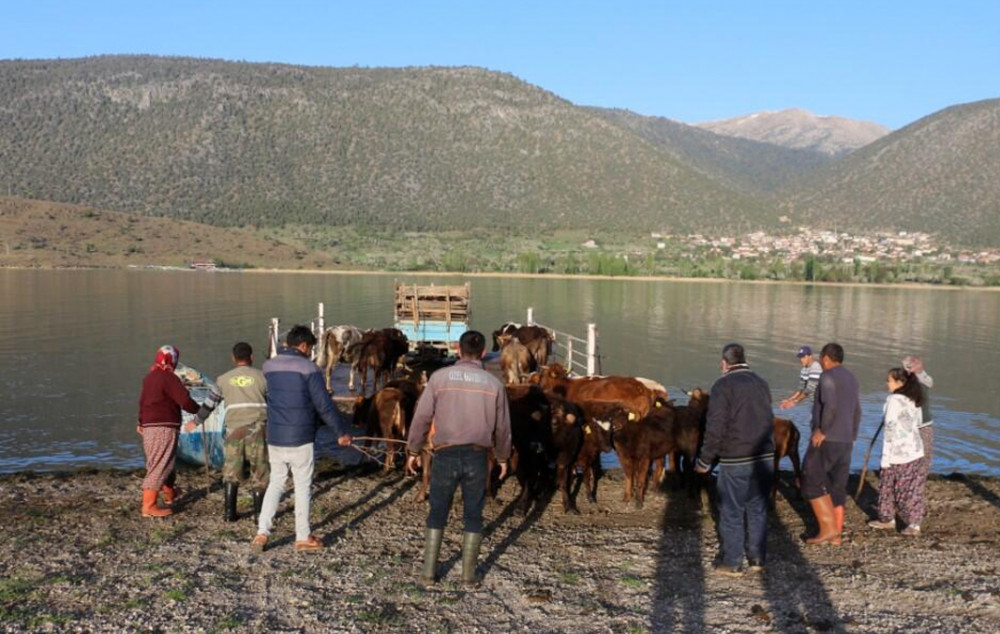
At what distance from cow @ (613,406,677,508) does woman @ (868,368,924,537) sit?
→ 2267 millimetres

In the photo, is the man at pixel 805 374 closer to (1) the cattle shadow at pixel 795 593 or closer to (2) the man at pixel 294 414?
(1) the cattle shadow at pixel 795 593

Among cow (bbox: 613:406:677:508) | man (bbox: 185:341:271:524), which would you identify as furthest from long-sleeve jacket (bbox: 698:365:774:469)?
man (bbox: 185:341:271:524)

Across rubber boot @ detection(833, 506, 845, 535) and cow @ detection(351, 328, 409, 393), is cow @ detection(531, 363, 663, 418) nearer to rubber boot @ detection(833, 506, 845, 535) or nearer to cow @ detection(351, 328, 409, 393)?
rubber boot @ detection(833, 506, 845, 535)

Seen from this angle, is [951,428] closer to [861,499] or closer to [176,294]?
[861,499]

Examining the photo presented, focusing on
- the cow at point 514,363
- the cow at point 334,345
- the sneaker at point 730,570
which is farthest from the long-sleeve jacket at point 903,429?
the cow at point 334,345

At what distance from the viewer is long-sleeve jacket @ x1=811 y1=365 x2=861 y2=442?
24.7 feet

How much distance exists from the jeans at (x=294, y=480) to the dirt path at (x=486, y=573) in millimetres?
288

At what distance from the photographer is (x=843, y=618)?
6074 millimetres

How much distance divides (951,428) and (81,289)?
2233 inches

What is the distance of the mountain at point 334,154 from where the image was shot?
12488 cm

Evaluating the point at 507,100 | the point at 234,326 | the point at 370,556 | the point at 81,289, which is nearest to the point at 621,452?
the point at 370,556

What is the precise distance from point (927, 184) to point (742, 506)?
147439 mm

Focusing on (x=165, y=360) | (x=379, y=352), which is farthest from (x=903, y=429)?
(x=379, y=352)

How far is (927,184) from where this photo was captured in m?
136
